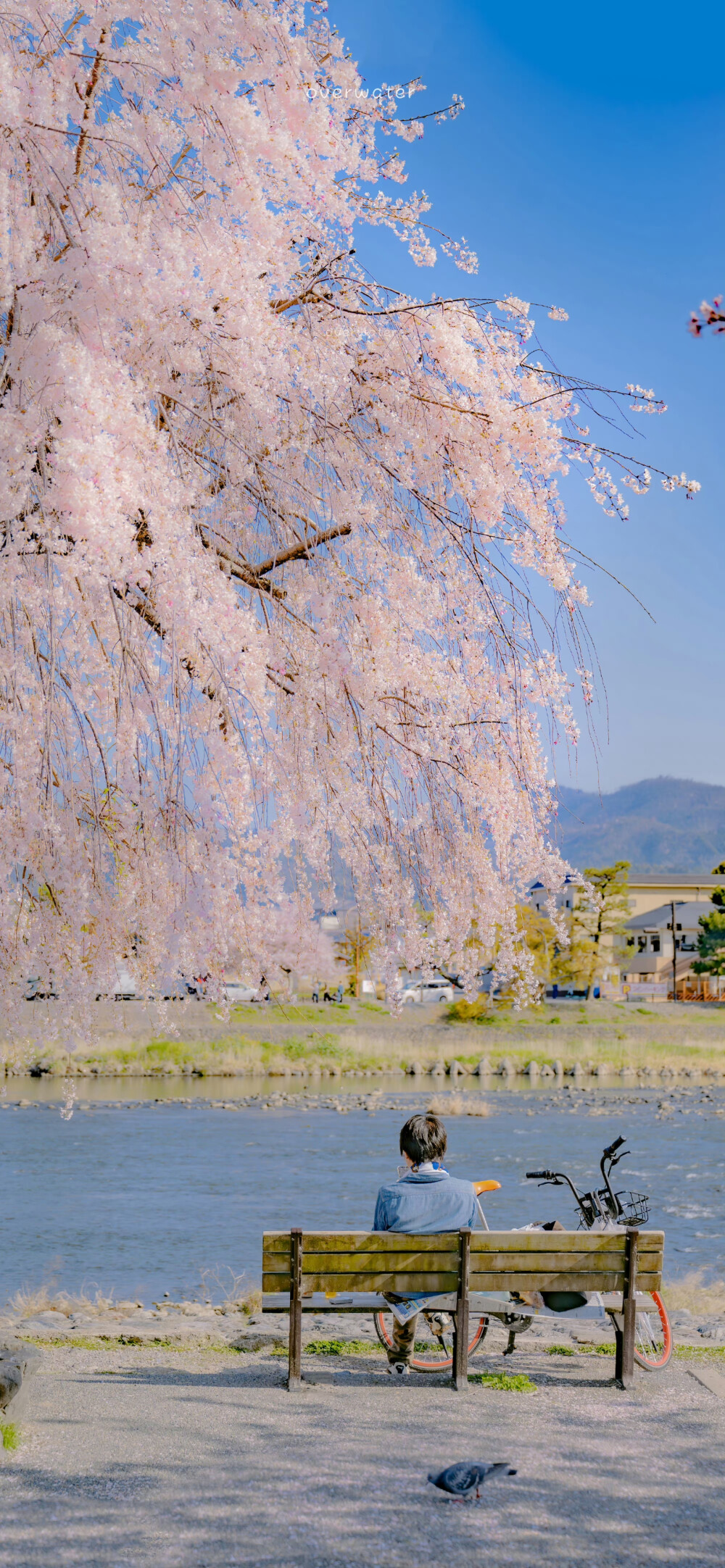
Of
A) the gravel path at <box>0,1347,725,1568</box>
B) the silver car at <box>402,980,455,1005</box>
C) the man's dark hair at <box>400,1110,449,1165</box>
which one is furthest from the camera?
the silver car at <box>402,980,455,1005</box>

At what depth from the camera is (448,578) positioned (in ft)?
23.3

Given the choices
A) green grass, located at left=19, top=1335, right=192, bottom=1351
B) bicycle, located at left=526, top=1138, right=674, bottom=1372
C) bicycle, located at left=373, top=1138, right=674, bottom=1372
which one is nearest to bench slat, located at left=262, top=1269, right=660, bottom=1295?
bicycle, located at left=373, top=1138, right=674, bottom=1372

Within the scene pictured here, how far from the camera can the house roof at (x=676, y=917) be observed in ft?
330

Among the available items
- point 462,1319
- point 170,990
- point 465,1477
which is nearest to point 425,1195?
point 462,1319

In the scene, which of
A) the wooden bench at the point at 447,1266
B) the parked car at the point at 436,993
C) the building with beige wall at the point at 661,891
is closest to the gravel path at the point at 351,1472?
the wooden bench at the point at 447,1266

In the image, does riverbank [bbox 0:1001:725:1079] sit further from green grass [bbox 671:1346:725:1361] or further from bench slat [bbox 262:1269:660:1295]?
bench slat [bbox 262:1269:660:1295]

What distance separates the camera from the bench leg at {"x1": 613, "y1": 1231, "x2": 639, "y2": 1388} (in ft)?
22.3

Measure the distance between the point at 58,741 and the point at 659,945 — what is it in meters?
98.1

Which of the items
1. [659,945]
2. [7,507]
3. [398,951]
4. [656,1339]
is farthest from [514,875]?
[659,945]

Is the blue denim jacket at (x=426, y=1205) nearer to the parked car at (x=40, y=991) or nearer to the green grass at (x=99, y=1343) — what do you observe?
the green grass at (x=99, y=1343)

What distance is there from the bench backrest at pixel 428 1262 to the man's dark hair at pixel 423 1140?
0.41 metres

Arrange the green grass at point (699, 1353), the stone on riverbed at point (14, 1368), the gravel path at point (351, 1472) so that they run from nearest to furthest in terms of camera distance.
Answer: the gravel path at point (351, 1472)
the stone on riverbed at point (14, 1368)
the green grass at point (699, 1353)

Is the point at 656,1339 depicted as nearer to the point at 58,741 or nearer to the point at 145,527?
the point at 58,741

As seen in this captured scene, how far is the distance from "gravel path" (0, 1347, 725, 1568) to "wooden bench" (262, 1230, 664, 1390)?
1.45 ft
